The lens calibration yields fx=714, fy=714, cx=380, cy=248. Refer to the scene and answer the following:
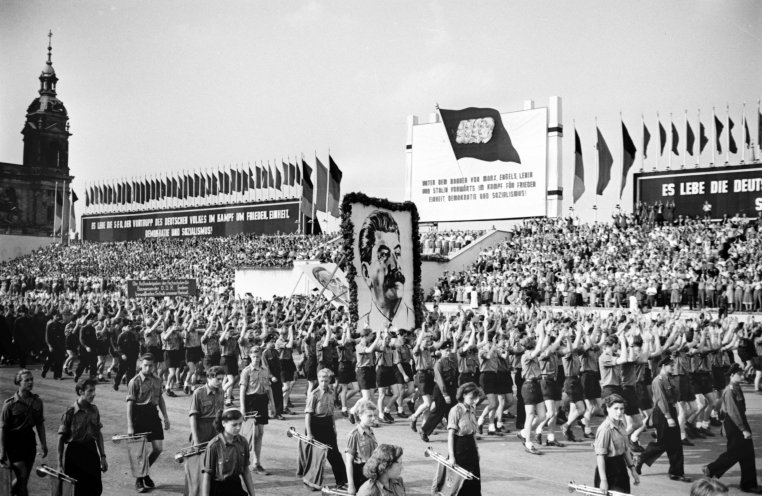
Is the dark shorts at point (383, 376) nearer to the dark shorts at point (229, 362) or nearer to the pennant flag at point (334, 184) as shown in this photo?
the dark shorts at point (229, 362)

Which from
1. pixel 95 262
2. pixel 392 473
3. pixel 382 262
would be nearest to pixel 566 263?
pixel 382 262

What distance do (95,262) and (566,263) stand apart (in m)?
32.0

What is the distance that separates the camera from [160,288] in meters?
26.4

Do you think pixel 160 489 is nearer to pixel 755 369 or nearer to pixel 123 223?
pixel 755 369

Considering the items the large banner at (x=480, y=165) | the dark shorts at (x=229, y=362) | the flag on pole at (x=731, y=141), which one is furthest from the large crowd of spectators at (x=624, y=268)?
the dark shorts at (x=229, y=362)

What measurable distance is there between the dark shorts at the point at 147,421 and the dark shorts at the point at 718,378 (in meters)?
11.0

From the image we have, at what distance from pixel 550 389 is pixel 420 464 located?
9.52 feet

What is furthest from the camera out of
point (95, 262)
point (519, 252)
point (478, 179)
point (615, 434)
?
Result: point (95, 262)

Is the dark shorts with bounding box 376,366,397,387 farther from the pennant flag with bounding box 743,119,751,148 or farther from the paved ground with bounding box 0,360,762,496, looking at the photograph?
the pennant flag with bounding box 743,119,751,148

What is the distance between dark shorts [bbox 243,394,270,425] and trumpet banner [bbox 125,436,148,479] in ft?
4.94

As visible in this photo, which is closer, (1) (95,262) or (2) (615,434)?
(2) (615,434)

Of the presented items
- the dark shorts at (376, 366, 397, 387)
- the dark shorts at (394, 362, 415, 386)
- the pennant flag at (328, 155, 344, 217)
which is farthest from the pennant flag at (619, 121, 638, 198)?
the dark shorts at (376, 366, 397, 387)

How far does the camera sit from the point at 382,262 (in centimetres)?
1945

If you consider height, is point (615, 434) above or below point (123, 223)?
below
